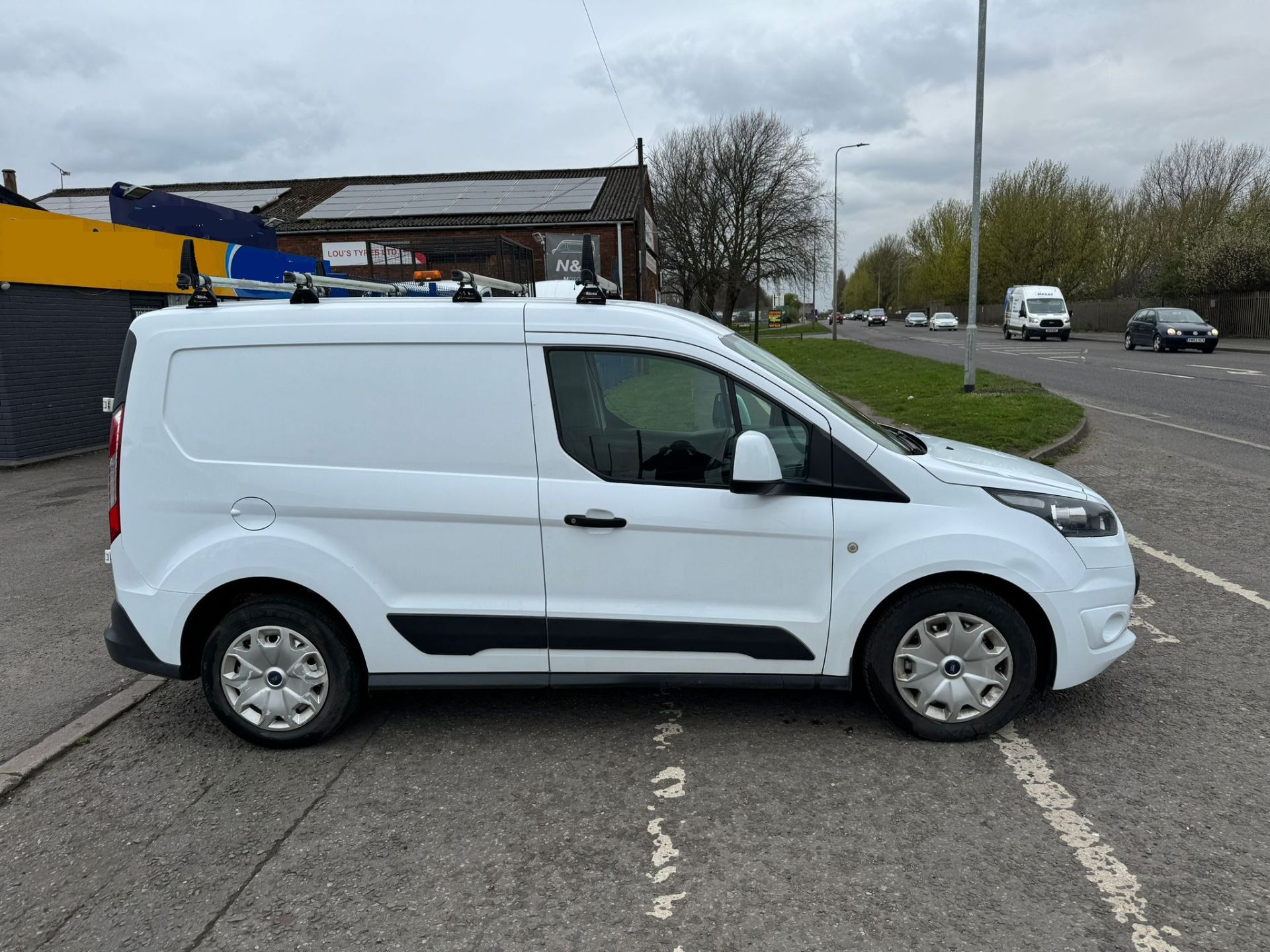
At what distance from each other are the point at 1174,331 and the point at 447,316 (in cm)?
3161

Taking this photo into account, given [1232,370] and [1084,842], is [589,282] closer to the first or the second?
[1084,842]

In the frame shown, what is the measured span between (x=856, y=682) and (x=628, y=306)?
5.90 feet

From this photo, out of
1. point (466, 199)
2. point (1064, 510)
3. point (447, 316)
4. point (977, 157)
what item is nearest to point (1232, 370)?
point (977, 157)

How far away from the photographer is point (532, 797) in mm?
3316

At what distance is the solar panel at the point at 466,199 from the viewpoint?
3625cm

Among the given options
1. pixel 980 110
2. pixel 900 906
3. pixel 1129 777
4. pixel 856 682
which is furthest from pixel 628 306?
pixel 980 110

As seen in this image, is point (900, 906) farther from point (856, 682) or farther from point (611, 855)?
point (856, 682)

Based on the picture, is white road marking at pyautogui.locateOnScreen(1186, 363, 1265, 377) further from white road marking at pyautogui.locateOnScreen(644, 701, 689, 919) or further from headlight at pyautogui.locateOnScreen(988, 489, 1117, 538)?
white road marking at pyautogui.locateOnScreen(644, 701, 689, 919)

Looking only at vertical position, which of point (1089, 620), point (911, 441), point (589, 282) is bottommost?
point (1089, 620)

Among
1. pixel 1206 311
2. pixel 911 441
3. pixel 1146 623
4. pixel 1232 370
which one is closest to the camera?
pixel 911 441

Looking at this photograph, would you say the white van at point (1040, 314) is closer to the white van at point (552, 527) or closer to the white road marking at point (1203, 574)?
the white road marking at point (1203, 574)

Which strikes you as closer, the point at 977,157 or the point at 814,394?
the point at 814,394

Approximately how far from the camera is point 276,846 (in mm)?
3068

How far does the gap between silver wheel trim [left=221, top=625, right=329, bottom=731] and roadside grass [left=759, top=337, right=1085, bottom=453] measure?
6527 mm
